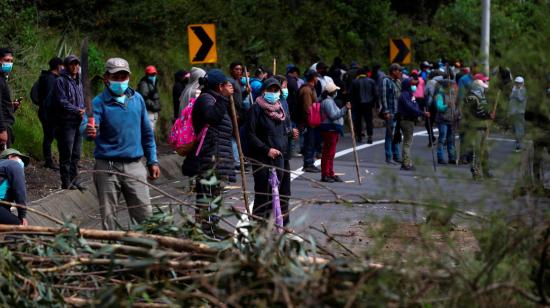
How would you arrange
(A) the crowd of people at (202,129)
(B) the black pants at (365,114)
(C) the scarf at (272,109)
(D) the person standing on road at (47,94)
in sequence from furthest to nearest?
(B) the black pants at (365,114) < (D) the person standing on road at (47,94) < (C) the scarf at (272,109) < (A) the crowd of people at (202,129)

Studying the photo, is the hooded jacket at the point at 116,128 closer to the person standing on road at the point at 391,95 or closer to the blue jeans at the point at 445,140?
the blue jeans at the point at 445,140

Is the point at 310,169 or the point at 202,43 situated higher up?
the point at 202,43

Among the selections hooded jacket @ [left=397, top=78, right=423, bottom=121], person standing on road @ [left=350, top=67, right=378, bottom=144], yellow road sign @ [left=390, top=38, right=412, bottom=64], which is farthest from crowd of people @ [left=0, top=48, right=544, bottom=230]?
yellow road sign @ [left=390, top=38, right=412, bottom=64]

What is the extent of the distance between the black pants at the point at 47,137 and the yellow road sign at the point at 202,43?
4194 mm

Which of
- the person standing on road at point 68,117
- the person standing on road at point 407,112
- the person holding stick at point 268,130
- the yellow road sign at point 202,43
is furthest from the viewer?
the person standing on road at point 407,112

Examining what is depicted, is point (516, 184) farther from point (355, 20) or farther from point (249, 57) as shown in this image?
point (355, 20)

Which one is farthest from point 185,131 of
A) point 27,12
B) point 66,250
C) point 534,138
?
point 27,12

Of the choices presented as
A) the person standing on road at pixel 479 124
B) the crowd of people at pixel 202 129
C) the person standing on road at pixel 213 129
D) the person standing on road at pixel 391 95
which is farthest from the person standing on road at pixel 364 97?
the person standing on road at pixel 479 124

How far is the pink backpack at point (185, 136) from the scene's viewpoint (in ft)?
35.7

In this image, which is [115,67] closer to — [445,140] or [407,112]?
[407,112]

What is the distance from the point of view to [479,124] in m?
5.72

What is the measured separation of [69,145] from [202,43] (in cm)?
599

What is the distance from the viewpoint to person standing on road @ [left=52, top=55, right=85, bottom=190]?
1471 centimetres

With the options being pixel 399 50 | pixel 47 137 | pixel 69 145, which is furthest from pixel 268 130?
pixel 399 50
